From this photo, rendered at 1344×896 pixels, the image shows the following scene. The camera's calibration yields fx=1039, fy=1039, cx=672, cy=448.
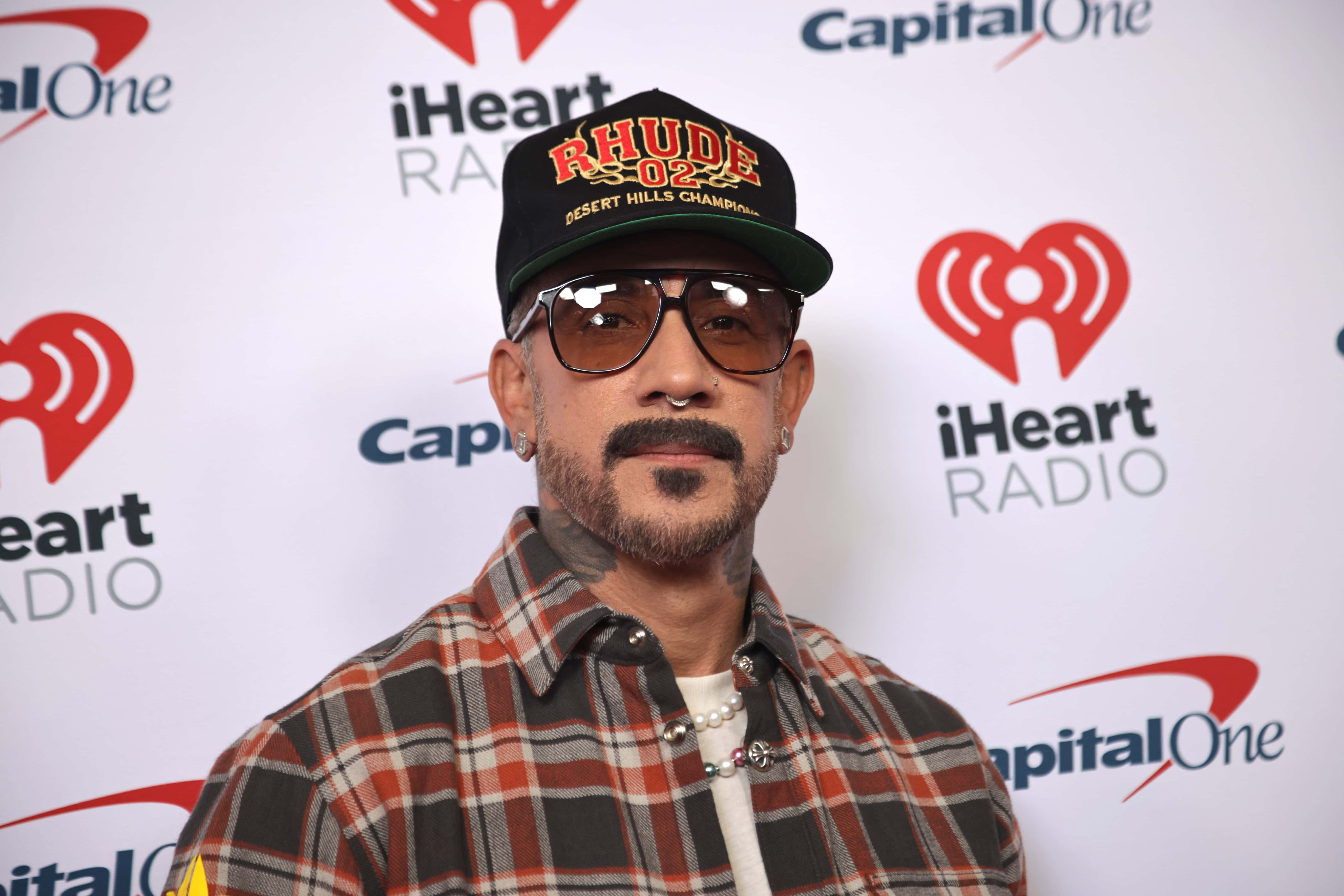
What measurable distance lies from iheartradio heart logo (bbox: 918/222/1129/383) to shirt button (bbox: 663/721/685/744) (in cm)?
119

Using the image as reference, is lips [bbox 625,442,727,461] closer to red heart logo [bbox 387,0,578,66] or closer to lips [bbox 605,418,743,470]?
lips [bbox 605,418,743,470]

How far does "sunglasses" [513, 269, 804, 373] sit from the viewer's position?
4.41ft

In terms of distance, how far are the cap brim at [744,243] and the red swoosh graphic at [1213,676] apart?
1.16 metres

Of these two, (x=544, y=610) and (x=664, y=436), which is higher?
(x=664, y=436)

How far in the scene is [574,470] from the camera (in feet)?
4.49

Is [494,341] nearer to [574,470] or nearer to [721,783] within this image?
[574,470]

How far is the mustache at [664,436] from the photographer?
4.35 ft

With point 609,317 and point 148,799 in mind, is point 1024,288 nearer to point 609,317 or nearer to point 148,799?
point 609,317

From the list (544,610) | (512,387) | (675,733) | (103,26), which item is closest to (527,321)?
(512,387)

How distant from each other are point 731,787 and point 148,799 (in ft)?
3.78

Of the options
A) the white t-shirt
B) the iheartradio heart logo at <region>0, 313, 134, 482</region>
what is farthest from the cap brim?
the iheartradio heart logo at <region>0, 313, 134, 482</region>

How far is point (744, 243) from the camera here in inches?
55.9

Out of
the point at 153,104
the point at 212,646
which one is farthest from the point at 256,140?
the point at 212,646

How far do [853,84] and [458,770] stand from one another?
5.21 feet
